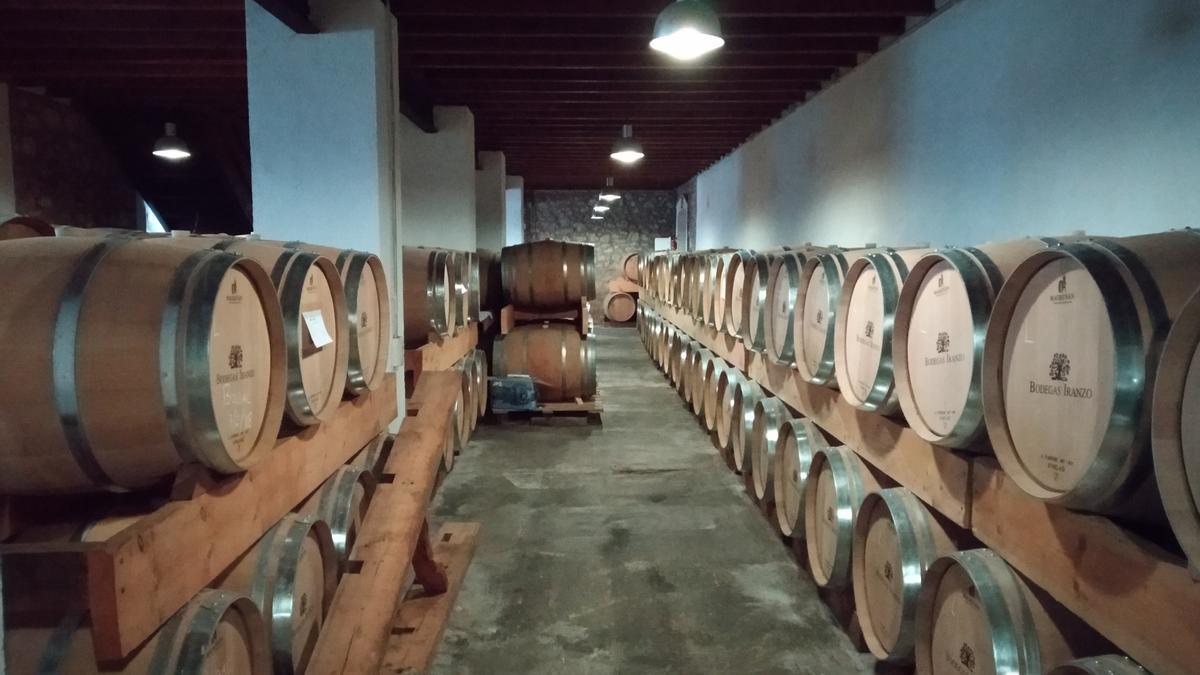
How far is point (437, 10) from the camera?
16.3 ft

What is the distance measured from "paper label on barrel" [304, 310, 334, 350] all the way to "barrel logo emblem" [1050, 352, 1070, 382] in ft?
6.90

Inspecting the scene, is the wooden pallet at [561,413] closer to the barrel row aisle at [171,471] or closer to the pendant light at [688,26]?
the pendant light at [688,26]

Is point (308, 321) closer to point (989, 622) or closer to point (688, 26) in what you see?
point (989, 622)

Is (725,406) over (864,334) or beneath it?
beneath

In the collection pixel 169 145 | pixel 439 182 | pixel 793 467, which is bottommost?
pixel 793 467

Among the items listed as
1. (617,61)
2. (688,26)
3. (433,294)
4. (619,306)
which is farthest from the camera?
(619,306)

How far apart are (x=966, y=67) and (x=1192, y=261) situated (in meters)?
3.61

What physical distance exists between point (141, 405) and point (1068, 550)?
2062mm

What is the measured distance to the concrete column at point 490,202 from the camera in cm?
1167

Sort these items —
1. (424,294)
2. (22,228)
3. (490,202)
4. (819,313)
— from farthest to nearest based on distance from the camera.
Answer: (490,202) → (424,294) → (819,313) → (22,228)

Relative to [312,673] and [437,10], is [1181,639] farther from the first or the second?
[437,10]

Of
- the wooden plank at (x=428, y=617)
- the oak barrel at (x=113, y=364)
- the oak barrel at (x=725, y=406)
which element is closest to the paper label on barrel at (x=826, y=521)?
the wooden plank at (x=428, y=617)

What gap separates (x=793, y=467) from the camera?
153 inches

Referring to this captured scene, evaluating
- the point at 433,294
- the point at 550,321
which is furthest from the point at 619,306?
the point at 433,294
